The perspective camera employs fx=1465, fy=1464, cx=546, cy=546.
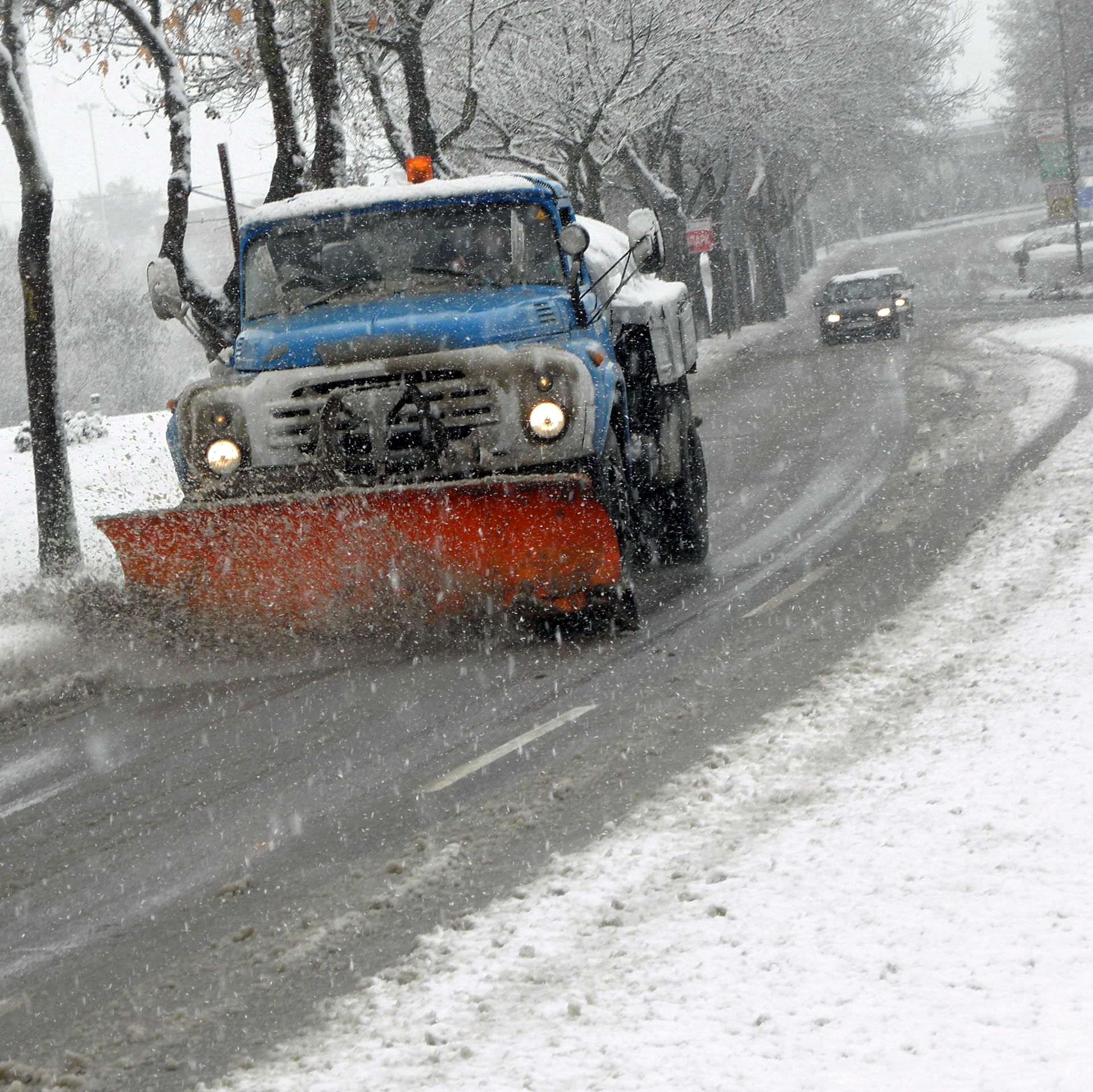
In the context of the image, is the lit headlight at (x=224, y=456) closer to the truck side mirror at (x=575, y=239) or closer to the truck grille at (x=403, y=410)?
the truck grille at (x=403, y=410)

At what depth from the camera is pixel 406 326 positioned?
25.4 feet

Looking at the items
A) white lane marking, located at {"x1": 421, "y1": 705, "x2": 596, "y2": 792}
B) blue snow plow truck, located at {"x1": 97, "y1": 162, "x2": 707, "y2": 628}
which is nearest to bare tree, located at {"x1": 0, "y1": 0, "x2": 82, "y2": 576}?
blue snow plow truck, located at {"x1": 97, "y1": 162, "x2": 707, "y2": 628}

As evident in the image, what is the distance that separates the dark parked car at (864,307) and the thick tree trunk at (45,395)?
20.8 m

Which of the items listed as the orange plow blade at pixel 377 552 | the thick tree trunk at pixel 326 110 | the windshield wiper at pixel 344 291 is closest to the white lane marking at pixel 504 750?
the orange plow blade at pixel 377 552

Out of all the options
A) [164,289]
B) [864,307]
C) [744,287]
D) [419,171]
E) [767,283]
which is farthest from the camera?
[744,287]

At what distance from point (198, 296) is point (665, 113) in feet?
60.7

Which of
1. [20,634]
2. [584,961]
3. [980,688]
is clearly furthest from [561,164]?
[584,961]

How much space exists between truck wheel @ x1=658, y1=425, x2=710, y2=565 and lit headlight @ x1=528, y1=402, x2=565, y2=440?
2.72 meters

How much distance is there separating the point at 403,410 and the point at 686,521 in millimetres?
3121

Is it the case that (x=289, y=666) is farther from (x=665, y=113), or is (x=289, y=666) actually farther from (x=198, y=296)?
(x=665, y=113)

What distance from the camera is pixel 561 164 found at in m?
29.4

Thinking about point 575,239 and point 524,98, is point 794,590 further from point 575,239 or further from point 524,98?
point 524,98

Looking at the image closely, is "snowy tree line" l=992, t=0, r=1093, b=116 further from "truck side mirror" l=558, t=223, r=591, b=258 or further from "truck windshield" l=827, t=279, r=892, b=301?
"truck side mirror" l=558, t=223, r=591, b=258

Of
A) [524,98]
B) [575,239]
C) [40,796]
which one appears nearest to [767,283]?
[524,98]
